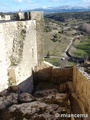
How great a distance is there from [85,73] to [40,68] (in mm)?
8540

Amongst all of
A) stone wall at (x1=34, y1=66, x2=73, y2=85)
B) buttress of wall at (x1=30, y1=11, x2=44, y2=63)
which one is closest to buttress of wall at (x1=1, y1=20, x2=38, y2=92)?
buttress of wall at (x1=30, y1=11, x2=44, y2=63)

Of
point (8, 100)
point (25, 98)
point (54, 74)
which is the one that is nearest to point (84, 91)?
point (25, 98)

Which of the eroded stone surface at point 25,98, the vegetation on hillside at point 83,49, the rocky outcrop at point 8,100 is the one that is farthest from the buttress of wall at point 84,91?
the vegetation on hillside at point 83,49

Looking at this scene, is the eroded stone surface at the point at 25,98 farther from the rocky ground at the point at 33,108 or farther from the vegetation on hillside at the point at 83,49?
the vegetation on hillside at the point at 83,49

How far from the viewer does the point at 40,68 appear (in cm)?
1872

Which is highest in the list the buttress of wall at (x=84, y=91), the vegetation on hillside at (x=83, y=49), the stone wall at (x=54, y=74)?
the buttress of wall at (x=84, y=91)

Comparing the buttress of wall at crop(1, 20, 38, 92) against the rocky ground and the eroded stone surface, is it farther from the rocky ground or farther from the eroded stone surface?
the rocky ground

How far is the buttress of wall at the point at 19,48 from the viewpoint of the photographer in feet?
48.7

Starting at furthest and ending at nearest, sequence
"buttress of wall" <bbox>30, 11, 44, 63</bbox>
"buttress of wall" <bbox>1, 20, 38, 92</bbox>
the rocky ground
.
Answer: "buttress of wall" <bbox>30, 11, 44, 63</bbox> → "buttress of wall" <bbox>1, 20, 38, 92</bbox> → the rocky ground

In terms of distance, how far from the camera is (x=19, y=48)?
52.5 feet

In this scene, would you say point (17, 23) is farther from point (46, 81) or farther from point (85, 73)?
point (85, 73)

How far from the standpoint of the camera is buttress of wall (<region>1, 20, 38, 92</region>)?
14.8 meters

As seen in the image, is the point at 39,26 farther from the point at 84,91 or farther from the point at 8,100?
the point at 84,91

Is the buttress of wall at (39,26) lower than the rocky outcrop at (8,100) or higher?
higher
